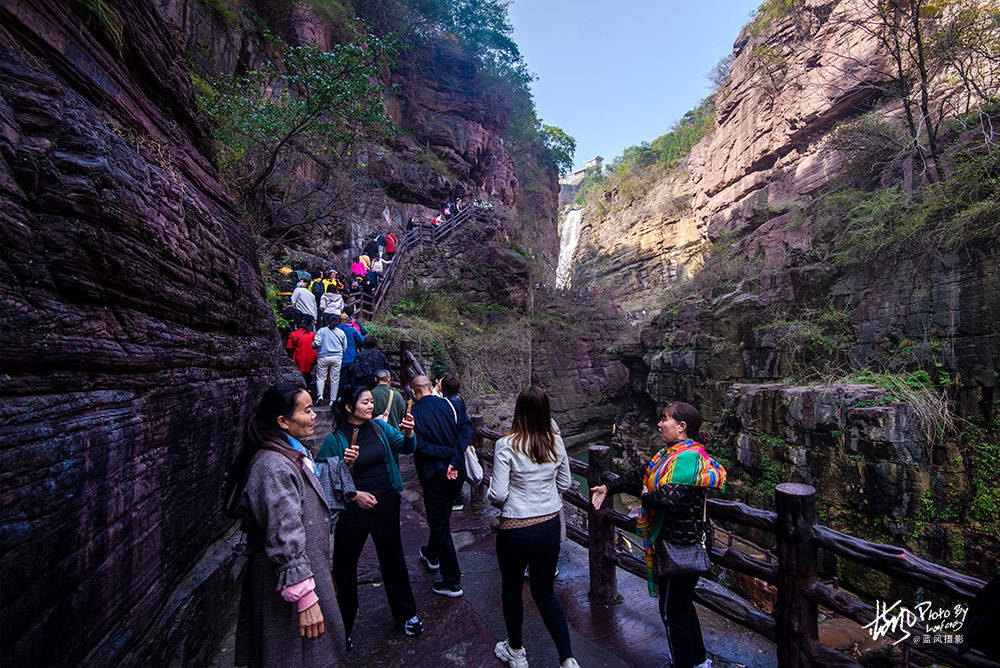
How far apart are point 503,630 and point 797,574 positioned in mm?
1934

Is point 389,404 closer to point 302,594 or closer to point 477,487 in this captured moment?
point 477,487

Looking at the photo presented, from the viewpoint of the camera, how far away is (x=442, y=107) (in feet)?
79.9

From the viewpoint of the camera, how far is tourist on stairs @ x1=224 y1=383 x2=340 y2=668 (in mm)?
1760

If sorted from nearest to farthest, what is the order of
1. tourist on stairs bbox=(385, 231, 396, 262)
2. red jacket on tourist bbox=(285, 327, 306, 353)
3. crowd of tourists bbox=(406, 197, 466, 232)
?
1. red jacket on tourist bbox=(285, 327, 306, 353)
2. tourist on stairs bbox=(385, 231, 396, 262)
3. crowd of tourists bbox=(406, 197, 466, 232)

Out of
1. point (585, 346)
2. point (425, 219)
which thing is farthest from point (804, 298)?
point (425, 219)

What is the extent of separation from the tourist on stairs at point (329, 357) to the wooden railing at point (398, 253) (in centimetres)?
497

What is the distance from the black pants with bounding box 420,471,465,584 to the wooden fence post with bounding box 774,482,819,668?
7.31 ft

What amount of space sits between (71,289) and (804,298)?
14668mm

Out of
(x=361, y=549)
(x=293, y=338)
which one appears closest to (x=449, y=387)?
(x=361, y=549)

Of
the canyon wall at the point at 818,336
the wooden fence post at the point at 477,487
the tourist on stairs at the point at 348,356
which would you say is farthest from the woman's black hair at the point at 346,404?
the canyon wall at the point at 818,336

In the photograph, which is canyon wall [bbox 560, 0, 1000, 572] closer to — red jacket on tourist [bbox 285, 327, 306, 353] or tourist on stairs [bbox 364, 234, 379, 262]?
red jacket on tourist [bbox 285, 327, 306, 353]

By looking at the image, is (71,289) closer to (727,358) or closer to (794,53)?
(727,358)

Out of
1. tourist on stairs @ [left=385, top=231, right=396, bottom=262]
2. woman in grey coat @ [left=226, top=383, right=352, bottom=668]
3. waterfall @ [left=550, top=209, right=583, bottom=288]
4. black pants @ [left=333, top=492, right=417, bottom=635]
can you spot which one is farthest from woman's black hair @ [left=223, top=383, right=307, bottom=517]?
waterfall @ [left=550, top=209, right=583, bottom=288]

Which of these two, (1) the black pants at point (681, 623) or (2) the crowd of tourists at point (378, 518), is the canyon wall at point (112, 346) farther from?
(1) the black pants at point (681, 623)
